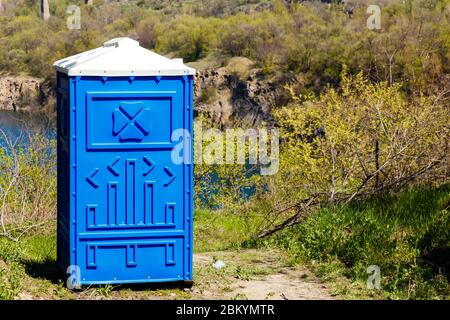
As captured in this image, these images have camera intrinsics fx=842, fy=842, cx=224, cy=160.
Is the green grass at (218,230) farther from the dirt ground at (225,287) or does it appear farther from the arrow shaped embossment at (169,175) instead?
the arrow shaped embossment at (169,175)

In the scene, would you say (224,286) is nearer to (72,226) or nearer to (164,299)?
(164,299)

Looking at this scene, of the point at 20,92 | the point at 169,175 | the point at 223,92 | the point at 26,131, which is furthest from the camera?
the point at 20,92

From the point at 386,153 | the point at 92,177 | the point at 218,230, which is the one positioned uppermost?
the point at 92,177

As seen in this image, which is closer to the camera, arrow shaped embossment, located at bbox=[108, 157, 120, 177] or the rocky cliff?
arrow shaped embossment, located at bbox=[108, 157, 120, 177]

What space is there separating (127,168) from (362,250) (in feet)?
6.60

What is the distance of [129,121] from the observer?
5652mm

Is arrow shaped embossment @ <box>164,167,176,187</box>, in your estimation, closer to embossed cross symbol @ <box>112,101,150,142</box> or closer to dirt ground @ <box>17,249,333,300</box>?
embossed cross symbol @ <box>112,101,150,142</box>

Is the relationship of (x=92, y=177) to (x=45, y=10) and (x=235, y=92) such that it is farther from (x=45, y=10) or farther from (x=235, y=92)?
(x=45, y=10)

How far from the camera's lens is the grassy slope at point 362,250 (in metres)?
5.83

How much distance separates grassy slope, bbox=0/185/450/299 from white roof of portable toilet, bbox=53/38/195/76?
1.47 meters

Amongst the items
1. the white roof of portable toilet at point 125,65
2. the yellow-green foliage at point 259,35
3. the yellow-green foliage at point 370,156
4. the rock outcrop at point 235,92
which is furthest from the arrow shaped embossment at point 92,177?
the rock outcrop at point 235,92

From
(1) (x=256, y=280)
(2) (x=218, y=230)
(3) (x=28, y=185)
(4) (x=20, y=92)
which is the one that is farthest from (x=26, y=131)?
(4) (x=20, y=92)

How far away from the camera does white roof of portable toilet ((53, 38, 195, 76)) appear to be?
5613 millimetres

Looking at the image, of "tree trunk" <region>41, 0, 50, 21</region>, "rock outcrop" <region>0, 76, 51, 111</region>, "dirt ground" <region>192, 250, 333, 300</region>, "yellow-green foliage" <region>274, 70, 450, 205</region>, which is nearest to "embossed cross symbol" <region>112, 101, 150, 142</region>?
"dirt ground" <region>192, 250, 333, 300</region>
